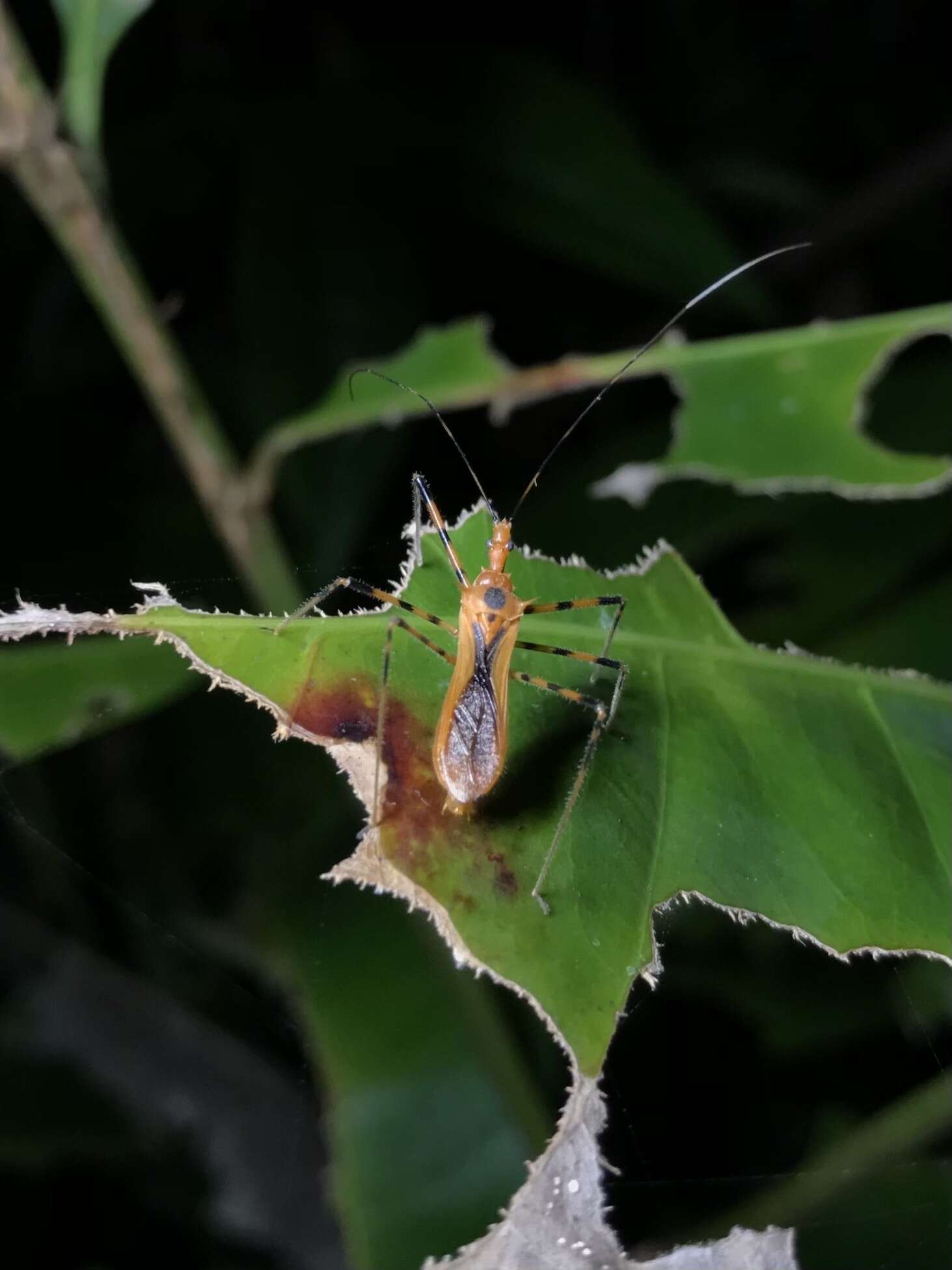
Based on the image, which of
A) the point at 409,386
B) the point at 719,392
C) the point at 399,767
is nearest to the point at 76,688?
the point at 399,767

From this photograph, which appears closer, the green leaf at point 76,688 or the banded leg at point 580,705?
the banded leg at point 580,705

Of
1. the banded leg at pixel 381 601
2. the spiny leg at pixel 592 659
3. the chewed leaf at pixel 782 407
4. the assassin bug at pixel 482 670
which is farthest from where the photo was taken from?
the chewed leaf at pixel 782 407

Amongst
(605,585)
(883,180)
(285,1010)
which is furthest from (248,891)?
(883,180)

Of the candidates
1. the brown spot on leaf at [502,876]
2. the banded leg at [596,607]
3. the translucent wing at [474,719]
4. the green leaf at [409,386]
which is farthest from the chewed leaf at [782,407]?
the brown spot on leaf at [502,876]

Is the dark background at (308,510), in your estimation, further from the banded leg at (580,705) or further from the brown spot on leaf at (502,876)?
the brown spot on leaf at (502,876)

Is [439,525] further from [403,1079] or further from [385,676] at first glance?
[403,1079]

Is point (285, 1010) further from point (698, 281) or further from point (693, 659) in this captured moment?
point (698, 281)
